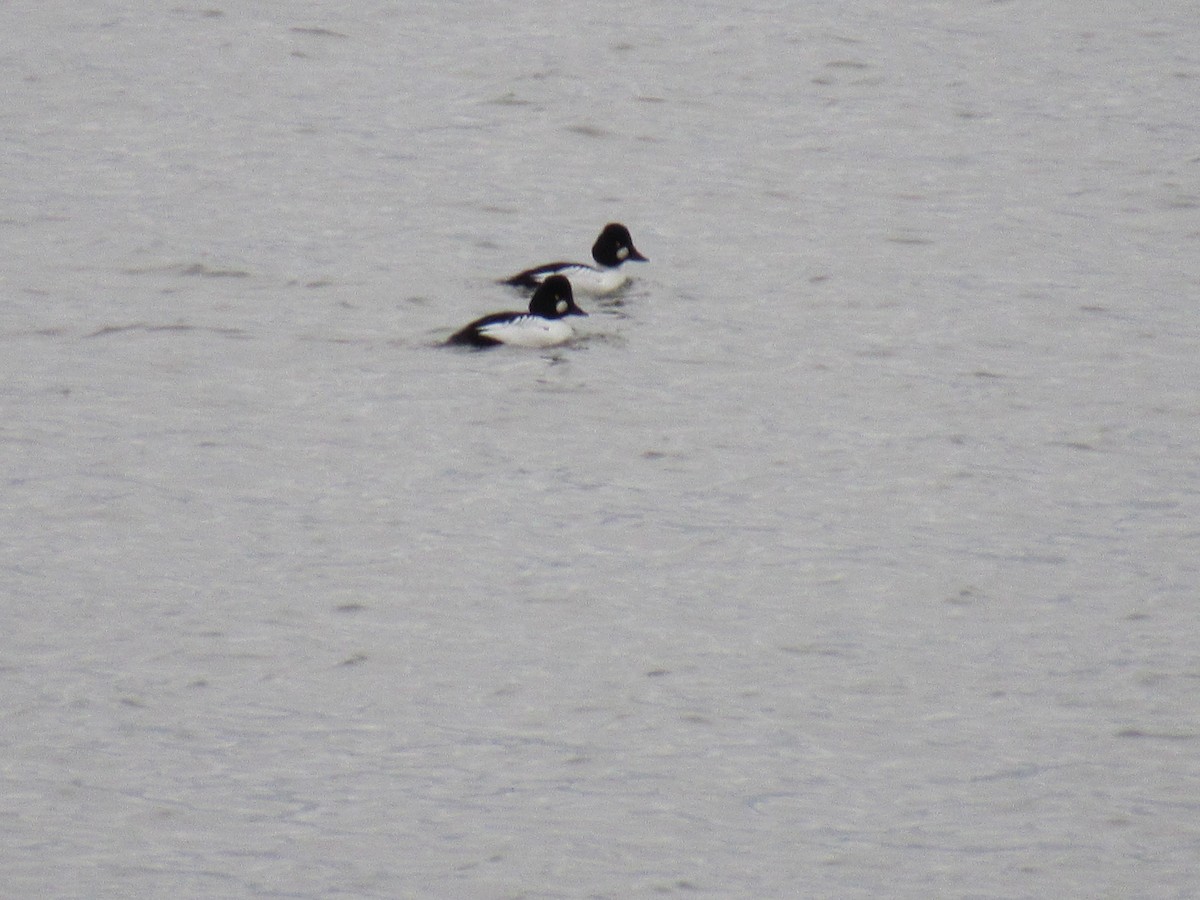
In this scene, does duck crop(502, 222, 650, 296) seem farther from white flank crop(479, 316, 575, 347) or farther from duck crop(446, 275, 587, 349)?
white flank crop(479, 316, 575, 347)

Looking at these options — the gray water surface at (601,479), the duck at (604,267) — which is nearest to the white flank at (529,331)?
the gray water surface at (601,479)

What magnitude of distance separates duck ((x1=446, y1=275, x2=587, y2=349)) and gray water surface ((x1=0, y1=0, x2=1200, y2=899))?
183 millimetres

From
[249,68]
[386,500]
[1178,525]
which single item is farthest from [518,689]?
[249,68]

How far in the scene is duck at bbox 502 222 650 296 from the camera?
1734 centimetres

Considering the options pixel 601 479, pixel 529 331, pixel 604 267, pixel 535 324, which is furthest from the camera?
pixel 604 267

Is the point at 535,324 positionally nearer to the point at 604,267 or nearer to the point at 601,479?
the point at 604,267

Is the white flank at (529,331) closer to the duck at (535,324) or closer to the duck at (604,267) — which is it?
the duck at (535,324)

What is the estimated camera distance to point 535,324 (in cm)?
1602

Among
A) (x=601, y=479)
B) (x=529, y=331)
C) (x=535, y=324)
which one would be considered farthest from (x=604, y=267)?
(x=601, y=479)

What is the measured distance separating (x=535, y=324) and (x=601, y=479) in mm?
3018

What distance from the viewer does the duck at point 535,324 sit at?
15.8 m

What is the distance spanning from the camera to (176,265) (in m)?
17.4

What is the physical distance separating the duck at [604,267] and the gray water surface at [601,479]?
25 cm

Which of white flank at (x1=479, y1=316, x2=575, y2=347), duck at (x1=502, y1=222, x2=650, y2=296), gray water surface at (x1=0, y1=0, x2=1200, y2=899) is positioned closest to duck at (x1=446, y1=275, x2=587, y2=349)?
white flank at (x1=479, y1=316, x2=575, y2=347)
